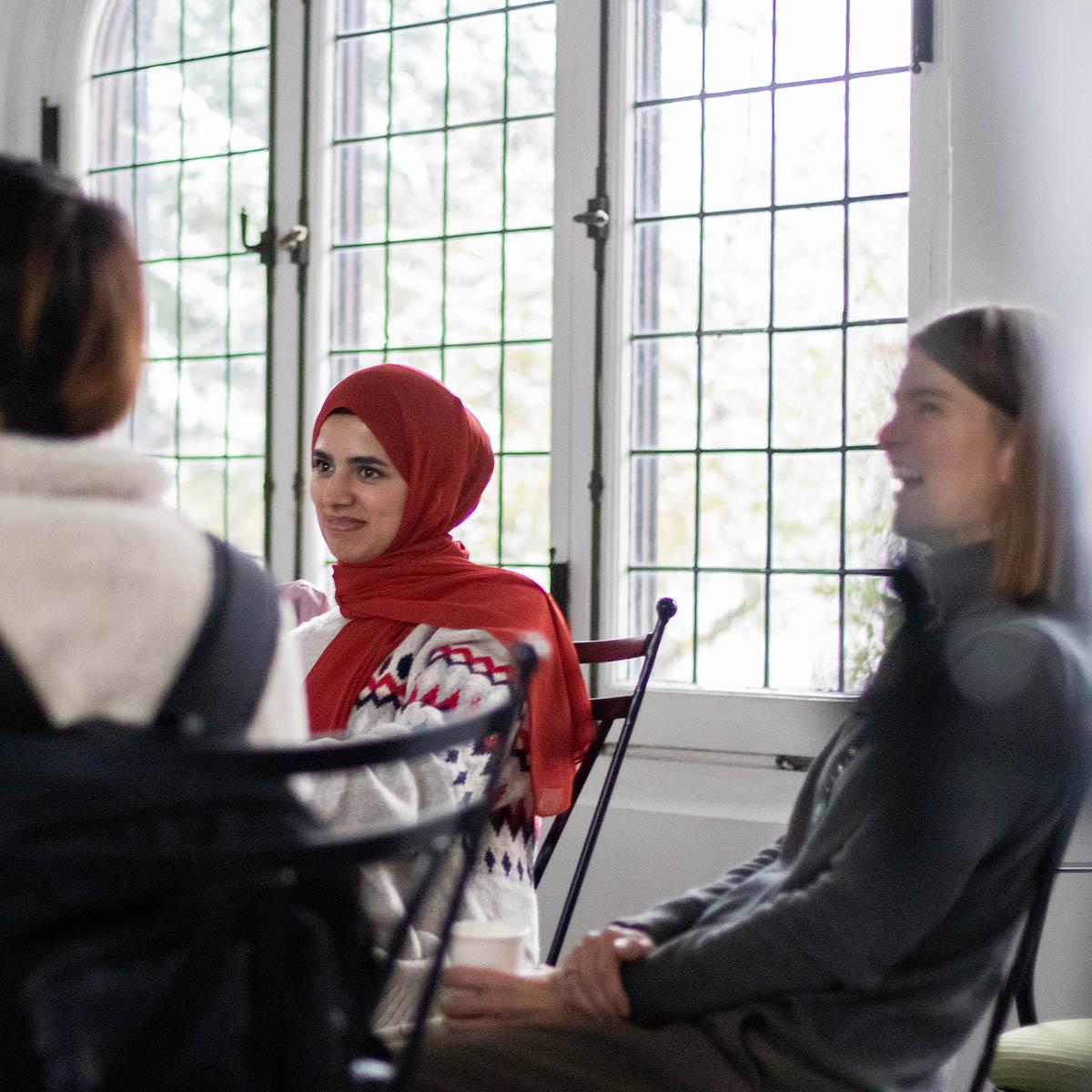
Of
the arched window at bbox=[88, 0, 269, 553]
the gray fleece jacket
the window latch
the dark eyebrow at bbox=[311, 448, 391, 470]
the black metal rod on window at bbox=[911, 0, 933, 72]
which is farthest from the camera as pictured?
the arched window at bbox=[88, 0, 269, 553]

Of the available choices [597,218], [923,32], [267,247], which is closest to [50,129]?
[267,247]

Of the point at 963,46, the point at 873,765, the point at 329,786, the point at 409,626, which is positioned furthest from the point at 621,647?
the point at 963,46

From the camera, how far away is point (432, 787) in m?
1.86

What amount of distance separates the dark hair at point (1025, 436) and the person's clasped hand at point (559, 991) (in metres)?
0.51

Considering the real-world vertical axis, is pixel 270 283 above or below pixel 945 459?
above

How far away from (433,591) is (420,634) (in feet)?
0.34

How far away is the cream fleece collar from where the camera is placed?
0.88 meters

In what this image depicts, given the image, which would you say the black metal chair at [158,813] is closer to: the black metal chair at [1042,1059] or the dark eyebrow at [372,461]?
the black metal chair at [1042,1059]

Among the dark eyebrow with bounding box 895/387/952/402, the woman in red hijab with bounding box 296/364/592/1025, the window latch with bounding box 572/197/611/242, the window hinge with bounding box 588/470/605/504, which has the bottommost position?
the woman in red hijab with bounding box 296/364/592/1025

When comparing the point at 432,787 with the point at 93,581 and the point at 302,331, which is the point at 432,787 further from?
the point at 302,331

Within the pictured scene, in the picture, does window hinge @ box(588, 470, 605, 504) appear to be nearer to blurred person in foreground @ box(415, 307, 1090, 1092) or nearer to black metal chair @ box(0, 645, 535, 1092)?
blurred person in foreground @ box(415, 307, 1090, 1092)

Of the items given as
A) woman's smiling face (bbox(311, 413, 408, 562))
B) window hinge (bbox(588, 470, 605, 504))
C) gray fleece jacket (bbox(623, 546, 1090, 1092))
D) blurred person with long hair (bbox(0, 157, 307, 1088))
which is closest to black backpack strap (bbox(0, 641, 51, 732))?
blurred person with long hair (bbox(0, 157, 307, 1088))

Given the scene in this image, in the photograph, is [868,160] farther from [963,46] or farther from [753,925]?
[753,925]

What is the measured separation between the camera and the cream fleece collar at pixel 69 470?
88 cm
